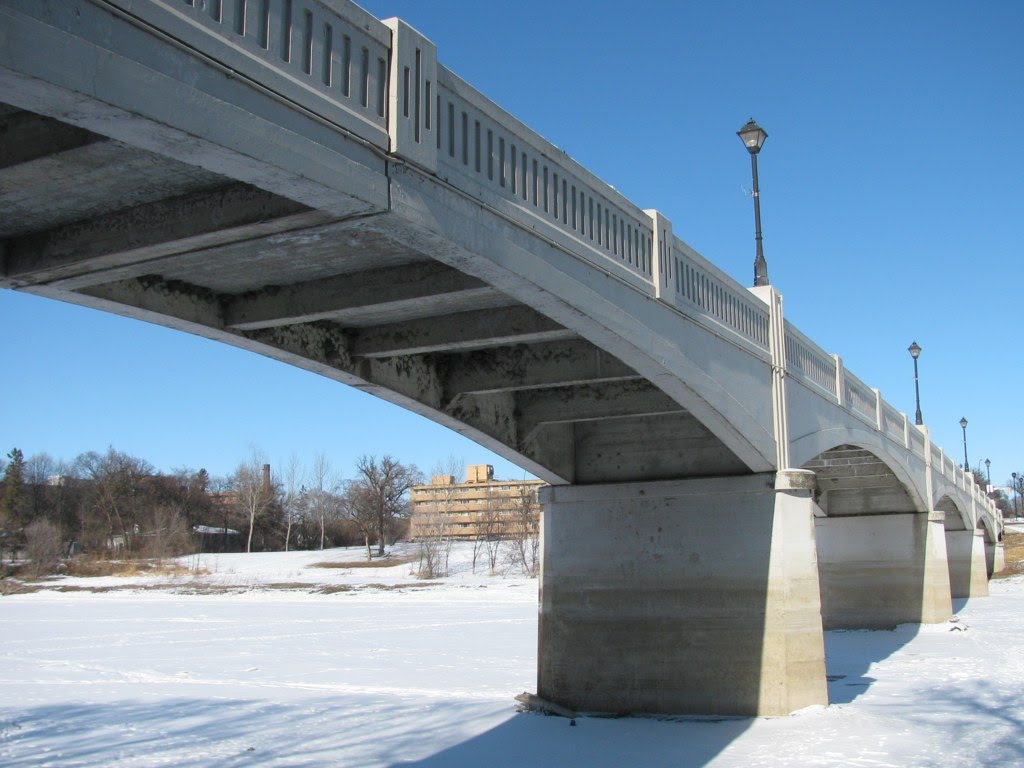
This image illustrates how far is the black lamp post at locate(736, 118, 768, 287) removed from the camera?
1409cm

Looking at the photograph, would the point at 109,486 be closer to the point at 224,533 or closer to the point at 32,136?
the point at 224,533

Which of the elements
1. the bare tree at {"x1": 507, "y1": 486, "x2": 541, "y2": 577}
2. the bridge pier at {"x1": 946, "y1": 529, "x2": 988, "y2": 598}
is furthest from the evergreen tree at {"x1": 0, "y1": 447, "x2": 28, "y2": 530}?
the bridge pier at {"x1": 946, "y1": 529, "x2": 988, "y2": 598}

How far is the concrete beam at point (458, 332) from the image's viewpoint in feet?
32.2

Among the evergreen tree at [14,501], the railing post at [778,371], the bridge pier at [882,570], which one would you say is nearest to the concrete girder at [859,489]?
the bridge pier at [882,570]

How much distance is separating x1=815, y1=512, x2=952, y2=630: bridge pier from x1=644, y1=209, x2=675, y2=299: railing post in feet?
57.9

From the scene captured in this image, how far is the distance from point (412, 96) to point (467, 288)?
6.92ft

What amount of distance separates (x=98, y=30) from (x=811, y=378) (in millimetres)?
13769

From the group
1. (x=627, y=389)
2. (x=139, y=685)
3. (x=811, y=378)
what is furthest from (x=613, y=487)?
(x=139, y=685)

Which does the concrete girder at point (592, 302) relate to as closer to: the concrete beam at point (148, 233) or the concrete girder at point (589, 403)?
the concrete beam at point (148, 233)

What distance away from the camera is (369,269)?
8.59 meters

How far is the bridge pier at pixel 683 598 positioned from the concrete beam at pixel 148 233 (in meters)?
8.52

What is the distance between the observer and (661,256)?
34.4ft

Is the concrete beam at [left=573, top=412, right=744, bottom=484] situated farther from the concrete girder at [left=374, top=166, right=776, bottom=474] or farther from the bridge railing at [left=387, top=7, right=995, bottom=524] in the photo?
the bridge railing at [left=387, top=7, right=995, bottom=524]

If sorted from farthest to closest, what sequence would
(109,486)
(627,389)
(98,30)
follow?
1. (109,486)
2. (627,389)
3. (98,30)
